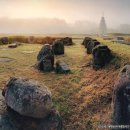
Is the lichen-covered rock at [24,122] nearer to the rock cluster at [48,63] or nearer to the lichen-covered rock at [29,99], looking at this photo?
the lichen-covered rock at [29,99]

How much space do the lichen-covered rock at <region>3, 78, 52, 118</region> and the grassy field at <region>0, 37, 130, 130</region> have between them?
A: 7.48 ft

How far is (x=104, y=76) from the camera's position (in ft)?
65.5

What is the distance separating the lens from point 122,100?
12.4 metres

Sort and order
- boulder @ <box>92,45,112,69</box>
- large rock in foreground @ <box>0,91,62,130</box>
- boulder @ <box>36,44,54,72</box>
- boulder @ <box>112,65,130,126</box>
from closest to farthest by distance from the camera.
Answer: boulder @ <box>112,65,130,126</box>
large rock in foreground @ <box>0,91,62,130</box>
boulder @ <box>92,45,112,69</box>
boulder @ <box>36,44,54,72</box>

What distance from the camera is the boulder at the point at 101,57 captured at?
73.3 ft

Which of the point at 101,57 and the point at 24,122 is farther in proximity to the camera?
the point at 101,57

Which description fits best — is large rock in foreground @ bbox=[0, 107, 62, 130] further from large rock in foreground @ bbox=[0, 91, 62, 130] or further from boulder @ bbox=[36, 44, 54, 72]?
boulder @ bbox=[36, 44, 54, 72]

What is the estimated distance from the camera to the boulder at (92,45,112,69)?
22.3 metres

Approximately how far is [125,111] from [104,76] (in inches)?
304

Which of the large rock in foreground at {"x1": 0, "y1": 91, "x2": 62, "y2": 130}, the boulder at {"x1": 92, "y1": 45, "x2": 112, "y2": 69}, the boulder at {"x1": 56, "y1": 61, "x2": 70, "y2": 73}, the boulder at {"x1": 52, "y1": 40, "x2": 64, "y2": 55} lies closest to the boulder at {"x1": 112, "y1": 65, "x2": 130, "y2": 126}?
the large rock in foreground at {"x1": 0, "y1": 91, "x2": 62, "y2": 130}

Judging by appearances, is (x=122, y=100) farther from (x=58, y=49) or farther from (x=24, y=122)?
(x=58, y=49)

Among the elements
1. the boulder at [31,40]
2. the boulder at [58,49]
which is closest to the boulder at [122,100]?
the boulder at [58,49]

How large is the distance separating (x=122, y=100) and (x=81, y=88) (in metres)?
7.37

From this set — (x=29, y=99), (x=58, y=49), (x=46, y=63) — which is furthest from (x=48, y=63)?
(x=29, y=99)
